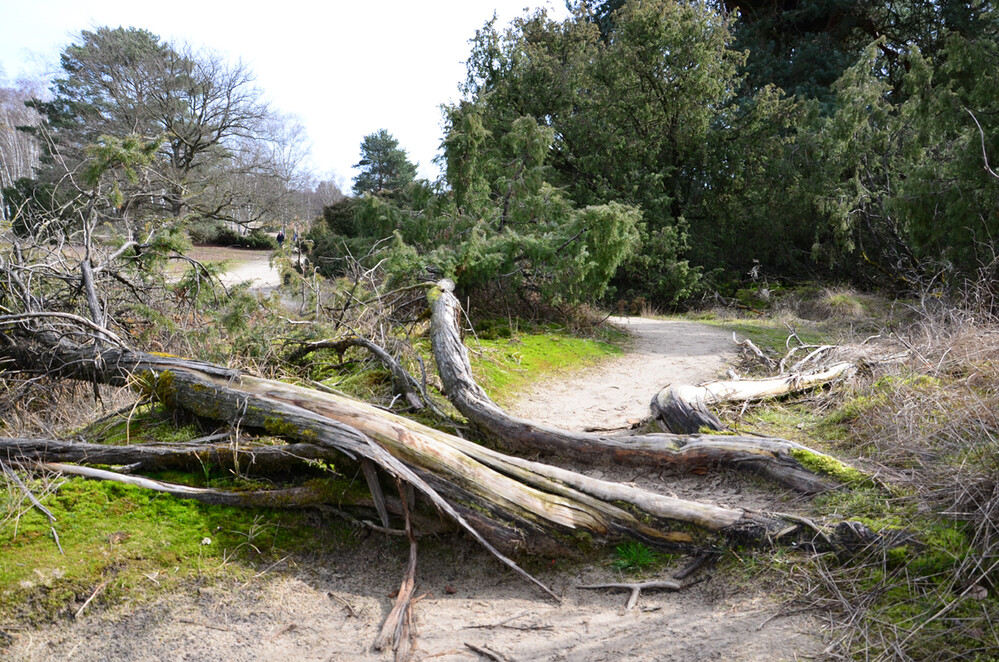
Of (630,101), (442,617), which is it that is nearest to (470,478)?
(442,617)

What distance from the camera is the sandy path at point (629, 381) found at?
6559mm

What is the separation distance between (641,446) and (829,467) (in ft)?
4.00

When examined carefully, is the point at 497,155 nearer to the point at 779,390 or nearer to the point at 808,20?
the point at 779,390

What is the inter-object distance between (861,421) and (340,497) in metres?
3.61

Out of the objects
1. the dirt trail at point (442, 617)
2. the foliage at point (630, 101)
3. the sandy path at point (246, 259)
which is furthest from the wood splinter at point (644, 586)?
the sandy path at point (246, 259)

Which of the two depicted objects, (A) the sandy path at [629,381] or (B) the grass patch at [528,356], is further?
(B) the grass patch at [528,356]

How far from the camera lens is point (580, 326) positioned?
10766 millimetres

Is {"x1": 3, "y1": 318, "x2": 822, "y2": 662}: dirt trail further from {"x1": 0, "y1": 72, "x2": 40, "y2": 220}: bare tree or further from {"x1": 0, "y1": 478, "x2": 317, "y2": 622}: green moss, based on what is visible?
{"x1": 0, "y1": 72, "x2": 40, "y2": 220}: bare tree

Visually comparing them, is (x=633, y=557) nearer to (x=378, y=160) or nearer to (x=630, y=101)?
(x=630, y=101)

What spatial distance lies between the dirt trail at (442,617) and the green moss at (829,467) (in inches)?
11.1

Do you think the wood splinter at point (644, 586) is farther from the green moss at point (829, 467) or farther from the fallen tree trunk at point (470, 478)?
the green moss at point (829, 467)

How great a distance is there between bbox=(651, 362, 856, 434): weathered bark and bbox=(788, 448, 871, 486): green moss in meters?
0.95

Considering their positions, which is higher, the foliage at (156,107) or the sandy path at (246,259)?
the foliage at (156,107)

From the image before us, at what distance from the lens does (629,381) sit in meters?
8.12
